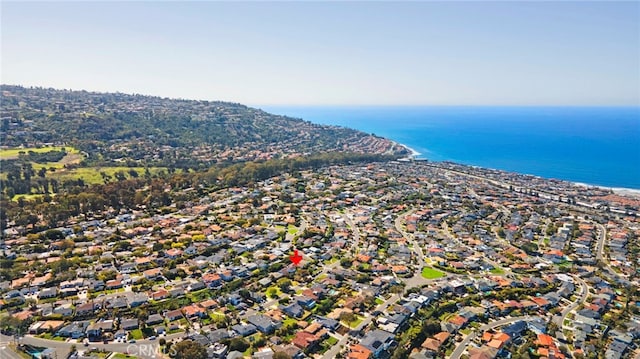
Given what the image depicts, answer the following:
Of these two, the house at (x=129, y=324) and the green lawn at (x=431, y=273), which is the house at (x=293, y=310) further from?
the green lawn at (x=431, y=273)

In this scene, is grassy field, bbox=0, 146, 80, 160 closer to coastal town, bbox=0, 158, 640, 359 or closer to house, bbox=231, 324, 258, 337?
coastal town, bbox=0, 158, 640, 359

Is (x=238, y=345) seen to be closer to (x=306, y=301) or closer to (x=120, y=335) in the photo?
(x=306, y=301)

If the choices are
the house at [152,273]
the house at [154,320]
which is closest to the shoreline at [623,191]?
the house at [152,273]

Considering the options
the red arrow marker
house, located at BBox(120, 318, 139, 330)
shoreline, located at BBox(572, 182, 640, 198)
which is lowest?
shoreline, located at BBox(572, 182, 640, 198)

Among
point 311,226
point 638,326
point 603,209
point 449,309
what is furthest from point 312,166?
point 638,326

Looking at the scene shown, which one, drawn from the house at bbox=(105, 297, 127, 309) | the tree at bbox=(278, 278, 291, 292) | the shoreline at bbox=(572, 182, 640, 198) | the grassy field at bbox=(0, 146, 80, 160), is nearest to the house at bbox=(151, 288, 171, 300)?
the house at bbox=(105, 297, 127, 309)
